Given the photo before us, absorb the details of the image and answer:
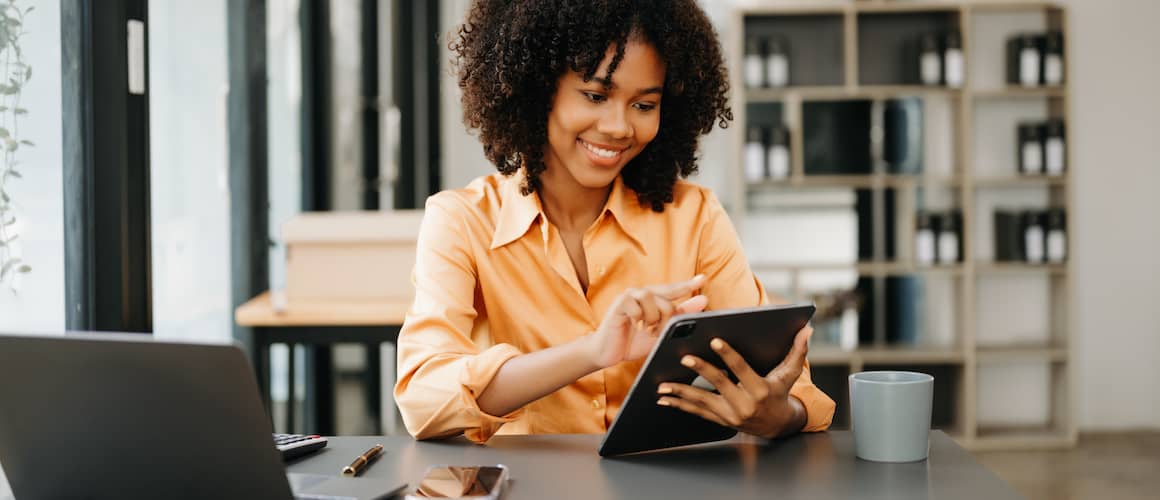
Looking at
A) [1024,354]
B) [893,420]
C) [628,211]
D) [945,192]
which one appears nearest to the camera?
[893,420]

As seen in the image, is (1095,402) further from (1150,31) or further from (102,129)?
(102,129)

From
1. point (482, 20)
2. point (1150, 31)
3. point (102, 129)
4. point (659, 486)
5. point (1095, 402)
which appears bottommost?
point (1095, 402)

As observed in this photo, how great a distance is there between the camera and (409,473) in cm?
110

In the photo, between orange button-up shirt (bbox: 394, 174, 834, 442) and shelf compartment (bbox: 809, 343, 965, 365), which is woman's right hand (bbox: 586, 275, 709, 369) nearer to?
orange button-up shirt (bbox: 394, 174, 834, 442)

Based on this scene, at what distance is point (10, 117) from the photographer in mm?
1472

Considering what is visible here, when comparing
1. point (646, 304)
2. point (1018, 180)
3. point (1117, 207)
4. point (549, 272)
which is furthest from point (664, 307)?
point (1117, 207)

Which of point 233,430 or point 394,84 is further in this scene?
point 394,84

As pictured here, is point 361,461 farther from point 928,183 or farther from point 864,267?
point 928,183

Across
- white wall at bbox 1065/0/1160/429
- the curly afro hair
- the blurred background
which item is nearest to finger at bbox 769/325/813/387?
the curly afro hair

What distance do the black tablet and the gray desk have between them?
0.7 inches

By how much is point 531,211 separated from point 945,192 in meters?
3.32

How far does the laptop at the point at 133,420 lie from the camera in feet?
2.80

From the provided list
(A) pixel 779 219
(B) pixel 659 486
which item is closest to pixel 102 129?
(B) pixel 659 486

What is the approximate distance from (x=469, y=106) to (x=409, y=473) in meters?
0.71
